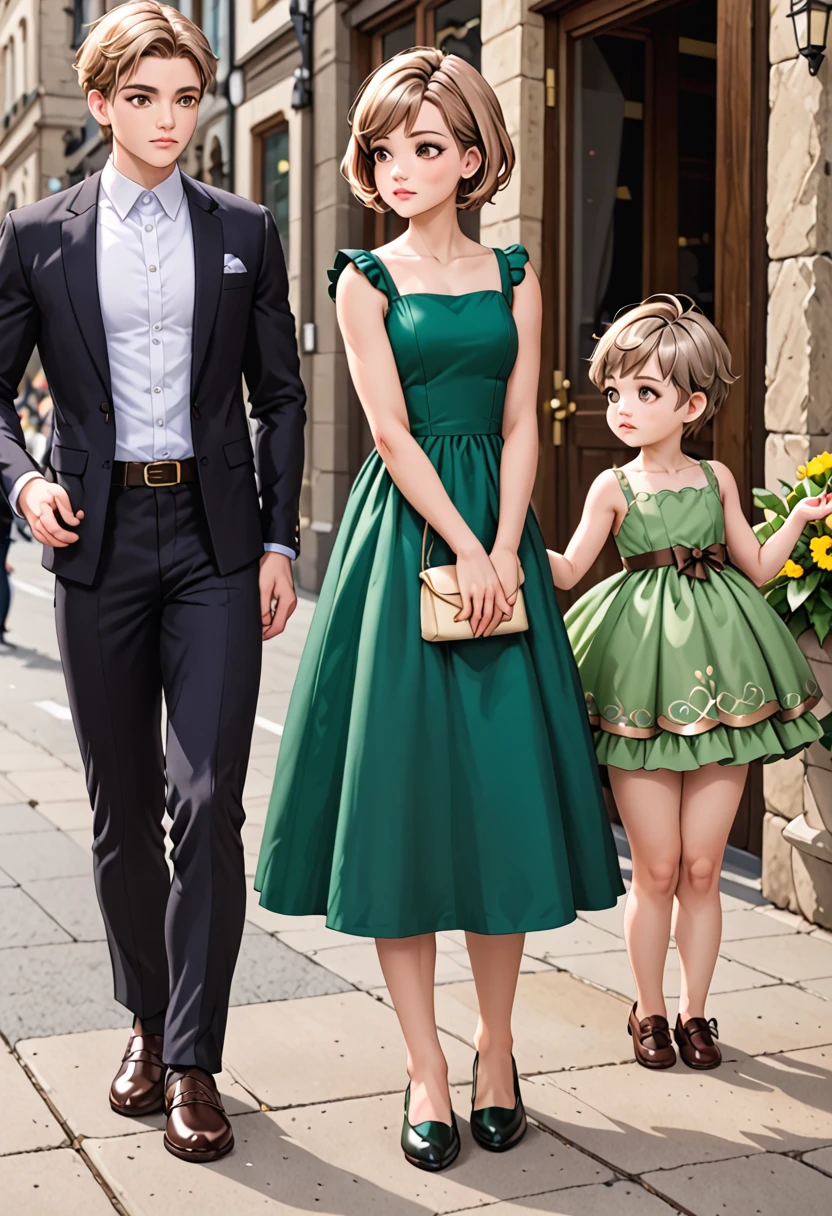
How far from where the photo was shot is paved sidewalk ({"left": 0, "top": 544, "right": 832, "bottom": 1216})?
290 centimetres

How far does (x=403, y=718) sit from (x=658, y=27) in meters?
3.70

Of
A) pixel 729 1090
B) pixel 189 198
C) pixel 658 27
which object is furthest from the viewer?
pixel 658 27

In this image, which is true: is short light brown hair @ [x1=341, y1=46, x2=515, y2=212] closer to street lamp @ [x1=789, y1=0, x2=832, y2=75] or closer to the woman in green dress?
the woman in green dress

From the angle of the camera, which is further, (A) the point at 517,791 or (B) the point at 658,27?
(B) the point at 658,27

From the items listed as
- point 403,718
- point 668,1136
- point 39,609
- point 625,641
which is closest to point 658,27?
point 625,641

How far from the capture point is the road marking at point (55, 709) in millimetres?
8195

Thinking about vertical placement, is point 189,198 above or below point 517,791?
above

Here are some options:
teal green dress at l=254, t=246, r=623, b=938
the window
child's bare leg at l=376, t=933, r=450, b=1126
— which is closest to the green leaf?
teal green dress at l=254, t=246, r=623, b=938

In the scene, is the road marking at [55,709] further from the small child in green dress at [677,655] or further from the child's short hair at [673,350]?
the child's short hair at [673,350]

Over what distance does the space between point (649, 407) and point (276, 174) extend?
385 inches

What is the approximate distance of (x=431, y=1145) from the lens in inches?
118

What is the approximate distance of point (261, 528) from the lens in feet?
10.6

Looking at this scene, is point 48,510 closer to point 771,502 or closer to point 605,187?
point 771,502

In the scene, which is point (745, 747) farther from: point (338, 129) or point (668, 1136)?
point (338, 129)
